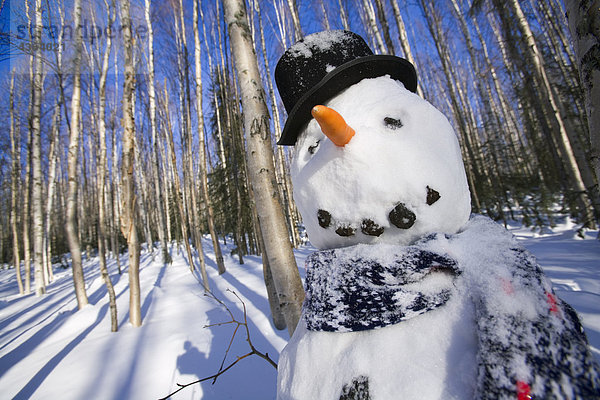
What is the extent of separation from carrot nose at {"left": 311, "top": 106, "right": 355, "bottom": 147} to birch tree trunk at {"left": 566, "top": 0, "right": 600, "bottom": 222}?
4.42ft

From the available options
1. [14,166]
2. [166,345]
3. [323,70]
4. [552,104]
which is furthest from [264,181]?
[14,166]

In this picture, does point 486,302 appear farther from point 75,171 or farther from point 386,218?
point 75,171

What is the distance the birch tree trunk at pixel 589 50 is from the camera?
114cm

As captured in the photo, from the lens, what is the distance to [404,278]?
2.18 feet

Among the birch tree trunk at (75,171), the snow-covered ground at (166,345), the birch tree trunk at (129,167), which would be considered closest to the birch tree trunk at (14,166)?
the snow-covered ground at (166,345)

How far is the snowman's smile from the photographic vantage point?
74 cm

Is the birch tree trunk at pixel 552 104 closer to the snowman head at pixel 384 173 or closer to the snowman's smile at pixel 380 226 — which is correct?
the snowman head at pixel 384 173

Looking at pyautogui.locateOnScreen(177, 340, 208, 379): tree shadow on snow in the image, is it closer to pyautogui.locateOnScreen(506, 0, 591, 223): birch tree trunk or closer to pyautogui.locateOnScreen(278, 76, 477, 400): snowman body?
pyautogui.locateOnScreen(278, 76, 477, 400): snowman body

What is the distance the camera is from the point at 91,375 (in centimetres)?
261

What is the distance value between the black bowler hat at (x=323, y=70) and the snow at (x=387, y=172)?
0.37 ft

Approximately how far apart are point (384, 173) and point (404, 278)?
0.30 metres

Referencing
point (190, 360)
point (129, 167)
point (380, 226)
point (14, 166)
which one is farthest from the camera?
point (14, 166)

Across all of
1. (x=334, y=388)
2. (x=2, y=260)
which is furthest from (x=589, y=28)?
(x=2, y=260)

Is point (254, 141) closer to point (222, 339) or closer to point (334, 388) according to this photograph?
point (334, 388)
